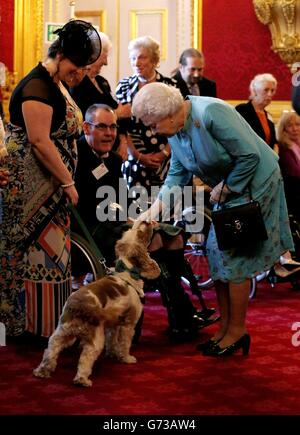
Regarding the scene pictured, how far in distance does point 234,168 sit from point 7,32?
5.19 m

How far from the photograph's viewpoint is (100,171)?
15.1 feet

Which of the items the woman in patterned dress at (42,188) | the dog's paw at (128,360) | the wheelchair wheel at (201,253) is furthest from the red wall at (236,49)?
the dog's paw at (128,360)

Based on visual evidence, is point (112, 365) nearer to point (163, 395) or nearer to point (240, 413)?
point (163, 395)

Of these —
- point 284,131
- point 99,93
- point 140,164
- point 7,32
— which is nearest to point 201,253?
point 140,164

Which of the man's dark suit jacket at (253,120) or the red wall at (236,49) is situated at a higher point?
the red wall at (236,49)

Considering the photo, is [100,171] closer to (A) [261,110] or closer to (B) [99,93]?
(B) [99,93]

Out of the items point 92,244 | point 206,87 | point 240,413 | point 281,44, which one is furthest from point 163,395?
point 281,44

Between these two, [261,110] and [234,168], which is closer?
[234,168]

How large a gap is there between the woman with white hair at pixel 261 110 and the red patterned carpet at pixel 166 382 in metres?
2.41

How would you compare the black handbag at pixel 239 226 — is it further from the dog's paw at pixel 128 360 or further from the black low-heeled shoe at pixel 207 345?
the dog's paw at pixel 128 360

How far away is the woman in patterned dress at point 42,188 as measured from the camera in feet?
12.9
